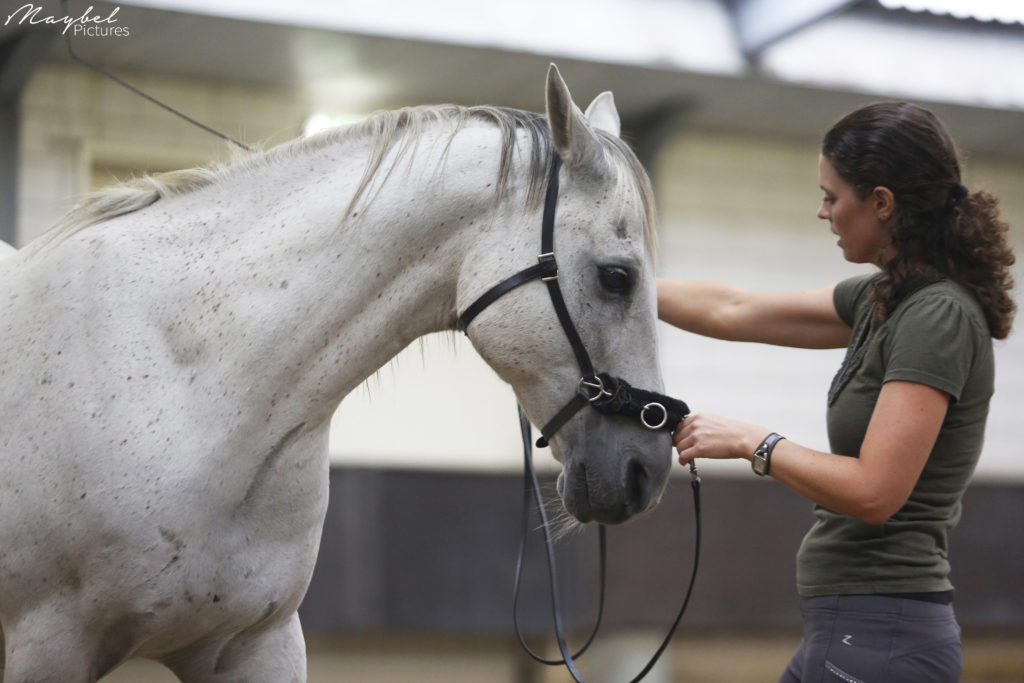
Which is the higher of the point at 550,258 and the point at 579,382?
the point at 550,258

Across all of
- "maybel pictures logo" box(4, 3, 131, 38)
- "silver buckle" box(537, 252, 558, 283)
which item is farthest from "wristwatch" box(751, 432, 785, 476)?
"maybel pictures logo" box(4, 3, 131, 38)

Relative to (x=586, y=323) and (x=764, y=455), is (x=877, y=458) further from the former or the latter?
(x=586, y=323)

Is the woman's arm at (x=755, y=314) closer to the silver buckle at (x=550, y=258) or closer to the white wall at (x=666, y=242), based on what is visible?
the silver buckle at (x=550, y=258)

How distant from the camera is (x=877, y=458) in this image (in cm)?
175

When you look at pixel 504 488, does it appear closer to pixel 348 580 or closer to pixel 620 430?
pixel 348 580

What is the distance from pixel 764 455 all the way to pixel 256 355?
0.88 metres

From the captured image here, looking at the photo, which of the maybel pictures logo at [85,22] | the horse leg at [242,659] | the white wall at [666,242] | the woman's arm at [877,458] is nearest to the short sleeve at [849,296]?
the woman's arm at [877,458]

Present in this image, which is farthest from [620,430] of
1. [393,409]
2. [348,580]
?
[393,409]

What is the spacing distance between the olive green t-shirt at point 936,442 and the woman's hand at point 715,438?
8.1 inches

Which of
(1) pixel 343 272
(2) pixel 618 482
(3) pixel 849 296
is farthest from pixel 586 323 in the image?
(3) pixel 849 296

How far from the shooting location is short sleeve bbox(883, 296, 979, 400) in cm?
175

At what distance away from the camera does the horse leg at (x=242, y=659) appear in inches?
76.0

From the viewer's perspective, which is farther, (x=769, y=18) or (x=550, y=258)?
(x=769, y=18)

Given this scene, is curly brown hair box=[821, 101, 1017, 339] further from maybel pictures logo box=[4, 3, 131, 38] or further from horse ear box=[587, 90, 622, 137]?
maybel pictures logo box=[4, 3, 131, 38]
